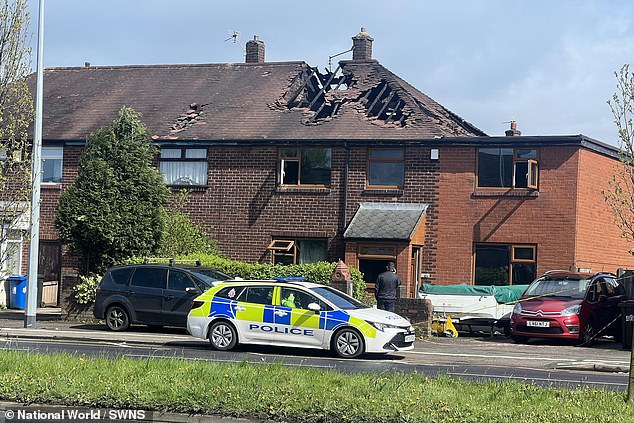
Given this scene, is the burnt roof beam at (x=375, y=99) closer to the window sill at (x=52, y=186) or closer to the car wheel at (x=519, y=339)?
the window sill at (x=52, y=186)

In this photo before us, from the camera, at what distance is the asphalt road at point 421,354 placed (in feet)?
52.9

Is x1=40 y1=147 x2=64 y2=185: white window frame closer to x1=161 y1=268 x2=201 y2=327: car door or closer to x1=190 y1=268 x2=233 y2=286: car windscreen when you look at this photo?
x1=190 y1=268 x2=233 y2=286: car windscreen

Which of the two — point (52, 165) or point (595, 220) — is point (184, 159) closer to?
point (52, 165)

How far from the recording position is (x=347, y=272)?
80.6 ft

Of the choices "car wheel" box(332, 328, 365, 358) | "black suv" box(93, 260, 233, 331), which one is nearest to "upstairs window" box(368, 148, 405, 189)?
"black suv" box(93, 260, 233, 331)

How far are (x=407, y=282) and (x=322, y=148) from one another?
5.14 m

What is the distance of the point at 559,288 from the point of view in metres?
24.0

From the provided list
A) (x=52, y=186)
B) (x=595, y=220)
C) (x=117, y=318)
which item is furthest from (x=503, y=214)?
(x=52, y=186)

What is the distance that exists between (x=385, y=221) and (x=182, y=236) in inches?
242

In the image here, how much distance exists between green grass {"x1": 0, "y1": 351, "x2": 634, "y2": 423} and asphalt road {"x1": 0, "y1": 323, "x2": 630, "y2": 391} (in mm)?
2431

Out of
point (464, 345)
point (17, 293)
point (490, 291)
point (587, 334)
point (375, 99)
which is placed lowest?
point (464, 345)

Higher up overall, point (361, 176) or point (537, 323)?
point (361, 176)

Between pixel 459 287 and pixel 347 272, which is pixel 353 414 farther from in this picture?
pixel 459 287

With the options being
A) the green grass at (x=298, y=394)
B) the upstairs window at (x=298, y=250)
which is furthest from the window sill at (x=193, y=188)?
the green grass at (x=298, y=394)
